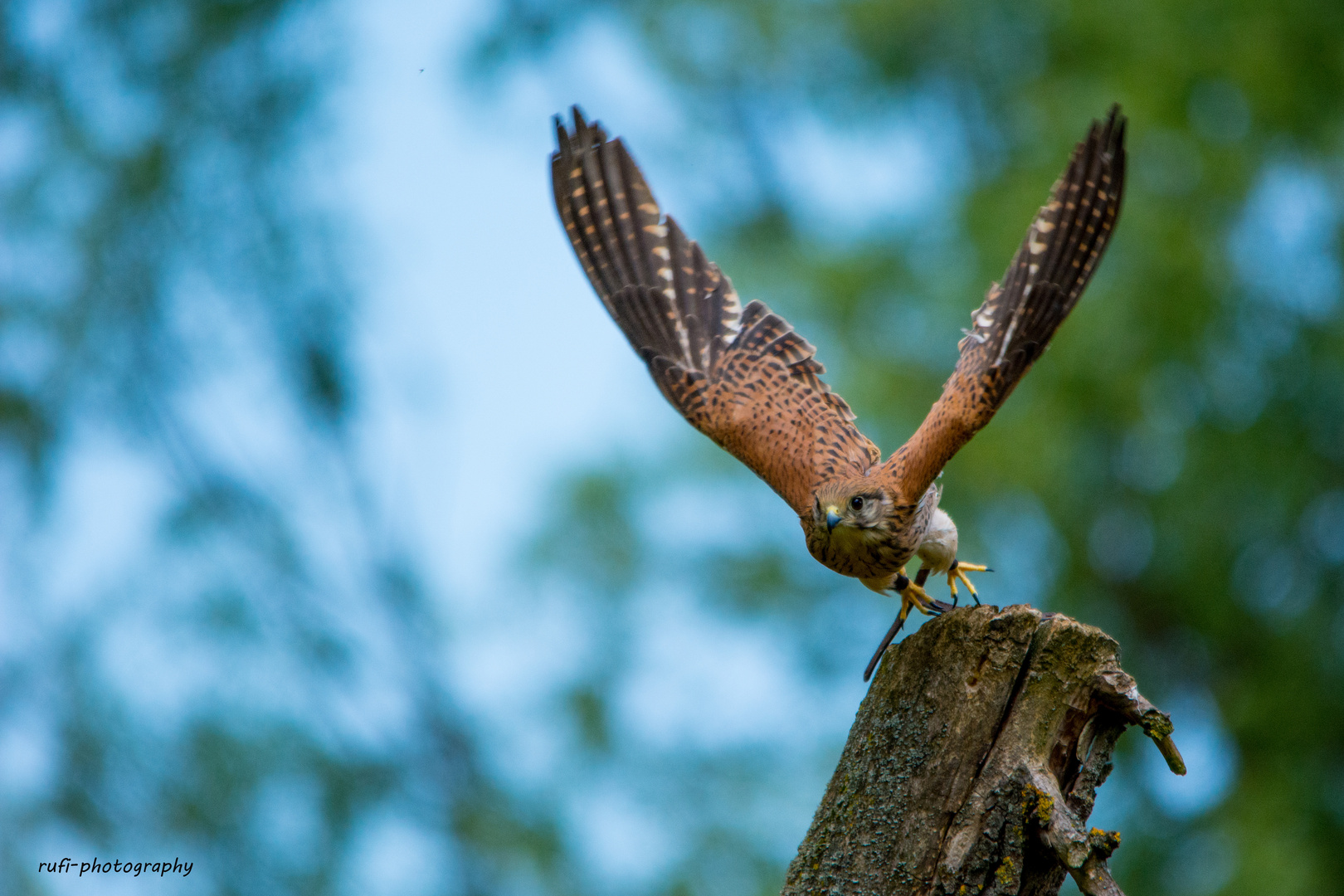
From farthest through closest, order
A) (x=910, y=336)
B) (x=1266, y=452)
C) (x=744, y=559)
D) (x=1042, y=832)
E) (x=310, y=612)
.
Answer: (x=310, y=612)
(x=744, y=559)
(x=910, y=336)
(x=1266, y=452)
(x=1042, y=832)

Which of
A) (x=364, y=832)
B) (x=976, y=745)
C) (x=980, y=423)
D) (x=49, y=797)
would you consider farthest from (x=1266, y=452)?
(x=49, y=797)

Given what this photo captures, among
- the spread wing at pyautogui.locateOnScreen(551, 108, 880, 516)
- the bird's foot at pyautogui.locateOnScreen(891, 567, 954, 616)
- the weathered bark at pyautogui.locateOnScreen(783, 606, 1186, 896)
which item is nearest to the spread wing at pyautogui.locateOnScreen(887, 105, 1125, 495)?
the bird's foot at pyautogui.locateOnScreen(891, 567, 954, 616)

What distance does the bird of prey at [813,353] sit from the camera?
3.28m

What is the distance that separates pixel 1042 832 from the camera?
6.73 feet

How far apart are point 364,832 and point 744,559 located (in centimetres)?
352

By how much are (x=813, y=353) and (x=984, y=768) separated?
2102 millimetres

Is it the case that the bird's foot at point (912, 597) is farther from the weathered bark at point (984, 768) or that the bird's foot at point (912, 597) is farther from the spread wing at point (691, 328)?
the weathered bark at point (984, 768)

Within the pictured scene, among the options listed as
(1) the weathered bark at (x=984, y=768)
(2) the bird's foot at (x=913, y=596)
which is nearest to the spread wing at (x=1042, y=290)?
(2) the bird's foot at (x=913, y=596)

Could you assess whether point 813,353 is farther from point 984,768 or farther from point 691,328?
point 984,768

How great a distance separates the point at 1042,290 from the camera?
3330 millimetres

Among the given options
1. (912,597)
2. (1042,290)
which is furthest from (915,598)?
(1042,290)

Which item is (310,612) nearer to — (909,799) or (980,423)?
(980,423)

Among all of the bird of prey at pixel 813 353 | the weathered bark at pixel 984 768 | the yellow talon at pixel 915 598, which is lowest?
the weathered bark at pixel 984 768

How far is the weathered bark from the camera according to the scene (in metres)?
2.08
